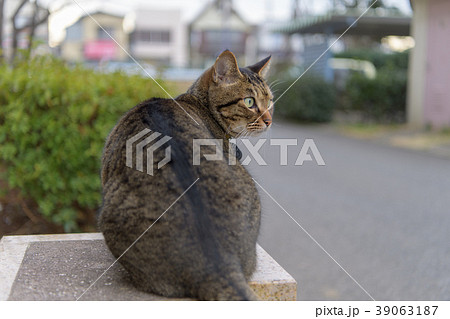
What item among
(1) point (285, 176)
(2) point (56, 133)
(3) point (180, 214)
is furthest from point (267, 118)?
(1) point (285, 176)

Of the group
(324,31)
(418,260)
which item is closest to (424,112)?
(324,31)

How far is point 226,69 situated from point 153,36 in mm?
34292

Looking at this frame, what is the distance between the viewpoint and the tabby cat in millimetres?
1888

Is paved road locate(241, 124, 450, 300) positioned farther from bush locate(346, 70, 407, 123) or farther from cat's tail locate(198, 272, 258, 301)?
bush locate(346, 70, 407, 123)

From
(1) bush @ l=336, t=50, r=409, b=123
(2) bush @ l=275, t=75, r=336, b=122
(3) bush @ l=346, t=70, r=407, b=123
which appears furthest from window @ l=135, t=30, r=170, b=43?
(3) bush @ l=346, t=70, r=407, b=123

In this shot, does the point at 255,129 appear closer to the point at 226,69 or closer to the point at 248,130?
the point at 248,130

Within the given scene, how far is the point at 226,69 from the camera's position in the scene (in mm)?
2527

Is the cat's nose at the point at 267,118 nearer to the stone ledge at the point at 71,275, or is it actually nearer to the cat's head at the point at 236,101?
the cat's head at the point at 236,101

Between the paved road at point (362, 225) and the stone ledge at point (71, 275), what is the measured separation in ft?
1.23

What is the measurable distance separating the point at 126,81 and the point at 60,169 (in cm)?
103

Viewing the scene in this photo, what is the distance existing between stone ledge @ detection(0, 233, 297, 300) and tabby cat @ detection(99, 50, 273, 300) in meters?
0.11

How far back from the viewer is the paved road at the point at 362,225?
440 centimetres

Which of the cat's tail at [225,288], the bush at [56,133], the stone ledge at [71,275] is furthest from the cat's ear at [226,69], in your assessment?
the bush at [56,133]

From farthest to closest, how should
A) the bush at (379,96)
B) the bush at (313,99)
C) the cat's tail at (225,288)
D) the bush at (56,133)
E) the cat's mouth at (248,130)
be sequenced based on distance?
the bush at (313,99) → the bush at (379,96) → the bush at (56,133) → the cat's mouth at (248,130) → the cat's tail at (225,288)
